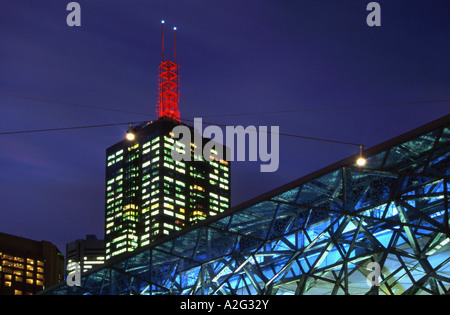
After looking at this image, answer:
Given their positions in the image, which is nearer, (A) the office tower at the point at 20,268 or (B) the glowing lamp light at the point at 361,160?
(B) the glowing lamp light at the point at 361,160

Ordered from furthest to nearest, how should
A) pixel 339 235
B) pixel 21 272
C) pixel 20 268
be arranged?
pixel 21 272, pixel 20 268, pixel 339 235

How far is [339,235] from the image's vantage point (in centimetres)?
2683

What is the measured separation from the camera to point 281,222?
30.3 meters

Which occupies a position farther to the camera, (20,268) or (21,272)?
(21,272)

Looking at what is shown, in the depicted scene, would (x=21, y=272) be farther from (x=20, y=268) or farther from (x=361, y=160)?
(x=361, y=160)

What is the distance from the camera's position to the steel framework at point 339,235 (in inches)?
979

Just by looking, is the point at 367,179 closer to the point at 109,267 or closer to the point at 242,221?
the point at 242,221

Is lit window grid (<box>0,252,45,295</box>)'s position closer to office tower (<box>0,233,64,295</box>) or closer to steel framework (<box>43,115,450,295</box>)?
office tower (<box>0,233,64,295</box>)

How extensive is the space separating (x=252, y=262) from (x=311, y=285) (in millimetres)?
3585

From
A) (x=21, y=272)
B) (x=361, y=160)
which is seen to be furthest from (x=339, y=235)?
(x=21, y=272)

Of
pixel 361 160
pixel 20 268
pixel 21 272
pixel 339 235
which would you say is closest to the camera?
pixel 361 160

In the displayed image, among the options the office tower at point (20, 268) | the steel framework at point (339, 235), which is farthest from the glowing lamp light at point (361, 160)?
the office tower at point (20, 268)

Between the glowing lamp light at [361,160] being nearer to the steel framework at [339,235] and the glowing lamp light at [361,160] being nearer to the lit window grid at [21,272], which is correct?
the steel framework at [339,235]
